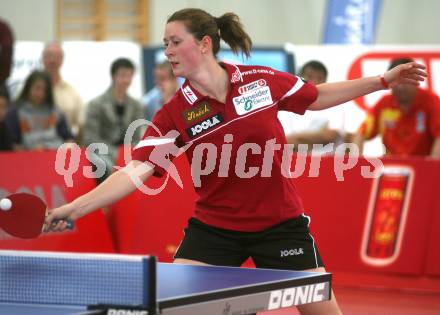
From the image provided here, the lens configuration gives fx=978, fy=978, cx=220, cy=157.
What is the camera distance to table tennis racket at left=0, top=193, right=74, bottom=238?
406cm

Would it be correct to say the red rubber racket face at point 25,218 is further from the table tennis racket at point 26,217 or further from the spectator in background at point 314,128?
the spectator in background at point 314,128

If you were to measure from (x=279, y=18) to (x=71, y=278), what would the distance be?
50.9 ft

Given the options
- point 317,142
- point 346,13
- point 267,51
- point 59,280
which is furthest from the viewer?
point 346,13

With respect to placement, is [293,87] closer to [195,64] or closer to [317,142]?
[195,64]

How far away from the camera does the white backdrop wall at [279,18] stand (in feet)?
58.9

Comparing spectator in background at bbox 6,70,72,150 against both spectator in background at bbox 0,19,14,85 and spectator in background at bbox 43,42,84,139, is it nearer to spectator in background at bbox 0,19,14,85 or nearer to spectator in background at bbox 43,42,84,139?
spectator in background at bbox 0,19,14,85

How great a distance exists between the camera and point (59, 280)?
383 centimetres

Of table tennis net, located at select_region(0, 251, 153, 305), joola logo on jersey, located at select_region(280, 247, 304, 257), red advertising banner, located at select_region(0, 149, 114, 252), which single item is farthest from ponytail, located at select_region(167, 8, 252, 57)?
red advertising banner, located at select_region(0, 149, 114, 252)

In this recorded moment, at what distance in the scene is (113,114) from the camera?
389 inches

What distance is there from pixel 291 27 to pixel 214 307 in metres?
15.6

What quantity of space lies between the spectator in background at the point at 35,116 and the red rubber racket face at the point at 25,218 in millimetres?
5257

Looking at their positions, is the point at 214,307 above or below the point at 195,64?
below

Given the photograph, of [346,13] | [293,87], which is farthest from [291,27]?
[293,87]

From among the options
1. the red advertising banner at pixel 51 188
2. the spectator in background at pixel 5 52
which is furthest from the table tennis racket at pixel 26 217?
the spectator in background at pixel 5 52
